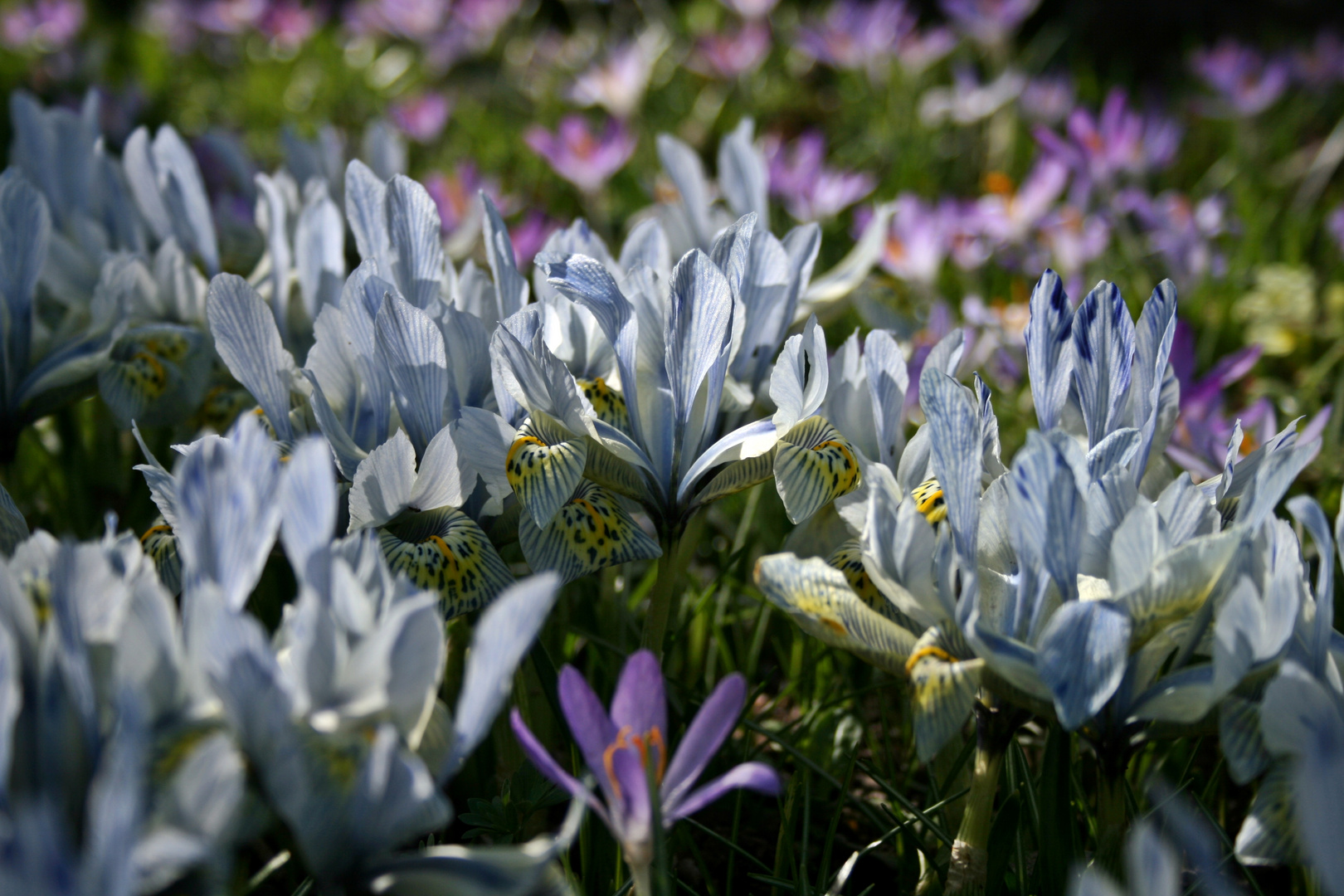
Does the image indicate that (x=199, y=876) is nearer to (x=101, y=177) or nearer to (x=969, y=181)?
(x=101, y=177)

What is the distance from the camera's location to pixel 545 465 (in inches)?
43.8

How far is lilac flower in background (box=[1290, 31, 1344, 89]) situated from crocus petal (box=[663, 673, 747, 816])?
15.7ft

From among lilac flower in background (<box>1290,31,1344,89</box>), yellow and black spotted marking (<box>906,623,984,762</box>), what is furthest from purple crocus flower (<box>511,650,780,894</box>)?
lilac flower in background (<box>1290,31,1344,89</box>)

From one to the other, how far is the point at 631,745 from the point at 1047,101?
12.2 feet

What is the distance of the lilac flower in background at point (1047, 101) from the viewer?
3994 millimetres

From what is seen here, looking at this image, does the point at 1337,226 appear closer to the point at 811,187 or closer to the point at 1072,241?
the point at 1072,241

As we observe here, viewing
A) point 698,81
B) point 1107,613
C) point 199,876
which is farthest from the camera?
point 698,81

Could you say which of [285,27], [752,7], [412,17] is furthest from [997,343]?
[285,27]

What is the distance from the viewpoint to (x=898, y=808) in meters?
1.28

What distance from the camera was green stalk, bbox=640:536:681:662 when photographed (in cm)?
121

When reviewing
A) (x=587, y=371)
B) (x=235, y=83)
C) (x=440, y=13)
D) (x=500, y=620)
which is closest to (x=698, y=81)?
(x=440, y=13)

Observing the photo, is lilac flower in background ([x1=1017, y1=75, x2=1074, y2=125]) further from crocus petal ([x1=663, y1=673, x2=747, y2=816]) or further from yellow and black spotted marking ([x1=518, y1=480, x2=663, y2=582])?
crocus petal ([x1=663, y1=673, x2=747, y2=816])

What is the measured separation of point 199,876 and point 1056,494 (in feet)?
2.36

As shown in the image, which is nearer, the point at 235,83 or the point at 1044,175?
the point at 1044,175
